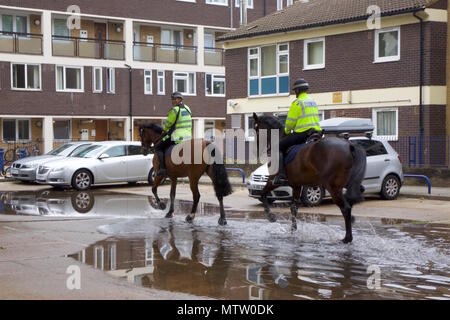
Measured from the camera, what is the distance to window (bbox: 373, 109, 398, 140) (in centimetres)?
2695

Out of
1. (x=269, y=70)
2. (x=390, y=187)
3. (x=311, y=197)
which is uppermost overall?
(x=269, y=70)

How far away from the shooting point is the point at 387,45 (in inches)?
1081

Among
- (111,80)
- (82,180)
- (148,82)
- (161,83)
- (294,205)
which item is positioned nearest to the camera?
(294,205)

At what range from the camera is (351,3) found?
99.3 feet

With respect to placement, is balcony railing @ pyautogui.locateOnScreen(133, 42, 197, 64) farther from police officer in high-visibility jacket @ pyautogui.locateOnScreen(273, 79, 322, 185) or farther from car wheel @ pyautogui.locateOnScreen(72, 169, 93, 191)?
police officer in high-visibility jacket @ pyautogui.locateOnScreen(273, 79, 322, 185)

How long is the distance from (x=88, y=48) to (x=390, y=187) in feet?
92.5

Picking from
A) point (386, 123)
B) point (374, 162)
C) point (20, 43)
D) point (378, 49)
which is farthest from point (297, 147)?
point (20, 43)

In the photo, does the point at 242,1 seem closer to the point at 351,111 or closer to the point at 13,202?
the point at 351,111

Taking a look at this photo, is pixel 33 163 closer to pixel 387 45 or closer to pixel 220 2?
pixel 387 45

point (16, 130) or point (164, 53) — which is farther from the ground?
point (164, 53)

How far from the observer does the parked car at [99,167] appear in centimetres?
2238

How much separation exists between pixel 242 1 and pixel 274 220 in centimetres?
3370

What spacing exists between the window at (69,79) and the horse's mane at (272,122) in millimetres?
30857

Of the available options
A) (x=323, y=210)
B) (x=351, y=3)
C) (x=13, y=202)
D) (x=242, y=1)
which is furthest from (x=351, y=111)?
(x=242, y=1)
